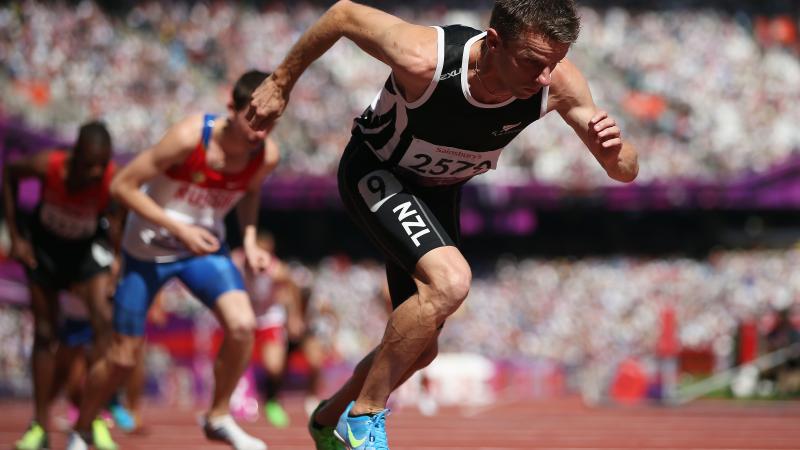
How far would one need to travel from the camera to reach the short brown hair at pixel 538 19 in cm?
Answer: 450

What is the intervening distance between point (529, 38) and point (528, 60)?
3.3 inches

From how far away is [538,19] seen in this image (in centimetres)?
449

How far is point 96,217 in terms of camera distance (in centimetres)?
880

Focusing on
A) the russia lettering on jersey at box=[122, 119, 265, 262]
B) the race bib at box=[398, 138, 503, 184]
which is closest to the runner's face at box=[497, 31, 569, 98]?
the race bib at box=[398, 138, 503, 184]

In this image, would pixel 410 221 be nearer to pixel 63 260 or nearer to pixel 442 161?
pixel 442 161

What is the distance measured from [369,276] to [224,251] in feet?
72.6

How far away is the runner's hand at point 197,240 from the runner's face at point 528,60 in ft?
8.44

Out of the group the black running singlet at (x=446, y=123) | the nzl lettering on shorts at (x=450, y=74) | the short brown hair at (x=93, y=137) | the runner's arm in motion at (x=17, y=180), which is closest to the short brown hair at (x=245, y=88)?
the short brown hair at (x=93, y=137)

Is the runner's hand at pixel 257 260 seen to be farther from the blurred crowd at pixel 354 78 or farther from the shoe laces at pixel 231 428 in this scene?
the blurred crowd at pixel 354 78

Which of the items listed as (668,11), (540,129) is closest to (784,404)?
(540,129)

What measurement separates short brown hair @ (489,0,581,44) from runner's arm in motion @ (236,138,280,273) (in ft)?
8.91

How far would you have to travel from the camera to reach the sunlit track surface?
861 centimetres

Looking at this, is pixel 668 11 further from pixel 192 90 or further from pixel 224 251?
pixel 224 251

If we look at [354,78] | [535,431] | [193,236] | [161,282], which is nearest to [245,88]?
[193,236]
